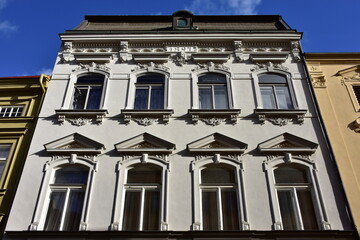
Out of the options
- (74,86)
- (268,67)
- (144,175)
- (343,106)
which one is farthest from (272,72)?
(74,86)

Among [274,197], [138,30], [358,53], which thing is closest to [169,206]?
[274,197]

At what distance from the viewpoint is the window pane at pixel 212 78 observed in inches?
560

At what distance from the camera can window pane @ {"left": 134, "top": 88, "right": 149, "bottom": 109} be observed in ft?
44.1

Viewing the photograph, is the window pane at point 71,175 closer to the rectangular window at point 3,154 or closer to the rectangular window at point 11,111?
the rectangular window at point 3,154

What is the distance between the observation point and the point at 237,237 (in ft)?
31.1

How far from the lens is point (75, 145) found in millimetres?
11914

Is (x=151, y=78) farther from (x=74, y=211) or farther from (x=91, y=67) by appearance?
(x=74, y=211)

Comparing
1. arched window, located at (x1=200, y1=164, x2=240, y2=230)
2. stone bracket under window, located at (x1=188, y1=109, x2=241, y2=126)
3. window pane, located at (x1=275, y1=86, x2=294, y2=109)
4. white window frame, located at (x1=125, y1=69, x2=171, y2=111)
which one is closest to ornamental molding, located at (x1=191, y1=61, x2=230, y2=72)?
white window frame, located at (x1=125, y1=69, x2=171, y2=111)

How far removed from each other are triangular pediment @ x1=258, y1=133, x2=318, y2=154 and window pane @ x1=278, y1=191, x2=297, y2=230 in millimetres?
1386

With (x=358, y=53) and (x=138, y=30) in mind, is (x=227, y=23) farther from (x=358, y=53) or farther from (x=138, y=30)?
(x=358, y=53)

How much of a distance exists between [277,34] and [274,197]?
7.76 m

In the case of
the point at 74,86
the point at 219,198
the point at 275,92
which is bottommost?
the point at 219,198

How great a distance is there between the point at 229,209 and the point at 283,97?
208 inches

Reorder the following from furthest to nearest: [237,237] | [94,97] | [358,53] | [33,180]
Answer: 1. [358,53]
2. [94,97]
3. [33,180]
4. [237,237]
